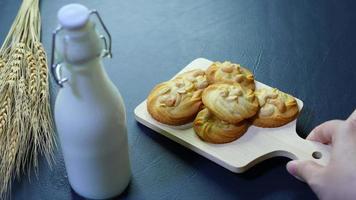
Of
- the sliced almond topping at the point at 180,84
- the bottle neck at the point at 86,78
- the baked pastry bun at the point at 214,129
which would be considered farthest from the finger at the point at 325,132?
the bottle neck at the point at 86,78

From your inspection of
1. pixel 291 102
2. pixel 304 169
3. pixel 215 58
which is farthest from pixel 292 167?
pixel 215 58

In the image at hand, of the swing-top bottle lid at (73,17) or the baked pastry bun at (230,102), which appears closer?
the swing-top bottle lid at (73,17)

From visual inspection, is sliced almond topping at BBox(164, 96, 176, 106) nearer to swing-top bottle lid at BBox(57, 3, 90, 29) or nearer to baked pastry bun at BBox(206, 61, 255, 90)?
baked pastry bun at BBox(206, 61, 255, 90)

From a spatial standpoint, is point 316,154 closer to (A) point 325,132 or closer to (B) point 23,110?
(A) point 325,132

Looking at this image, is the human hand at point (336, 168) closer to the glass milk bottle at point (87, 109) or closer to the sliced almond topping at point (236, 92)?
the sliced almond topping at point (236, 92)

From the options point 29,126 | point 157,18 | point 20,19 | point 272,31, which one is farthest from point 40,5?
point 272,31
